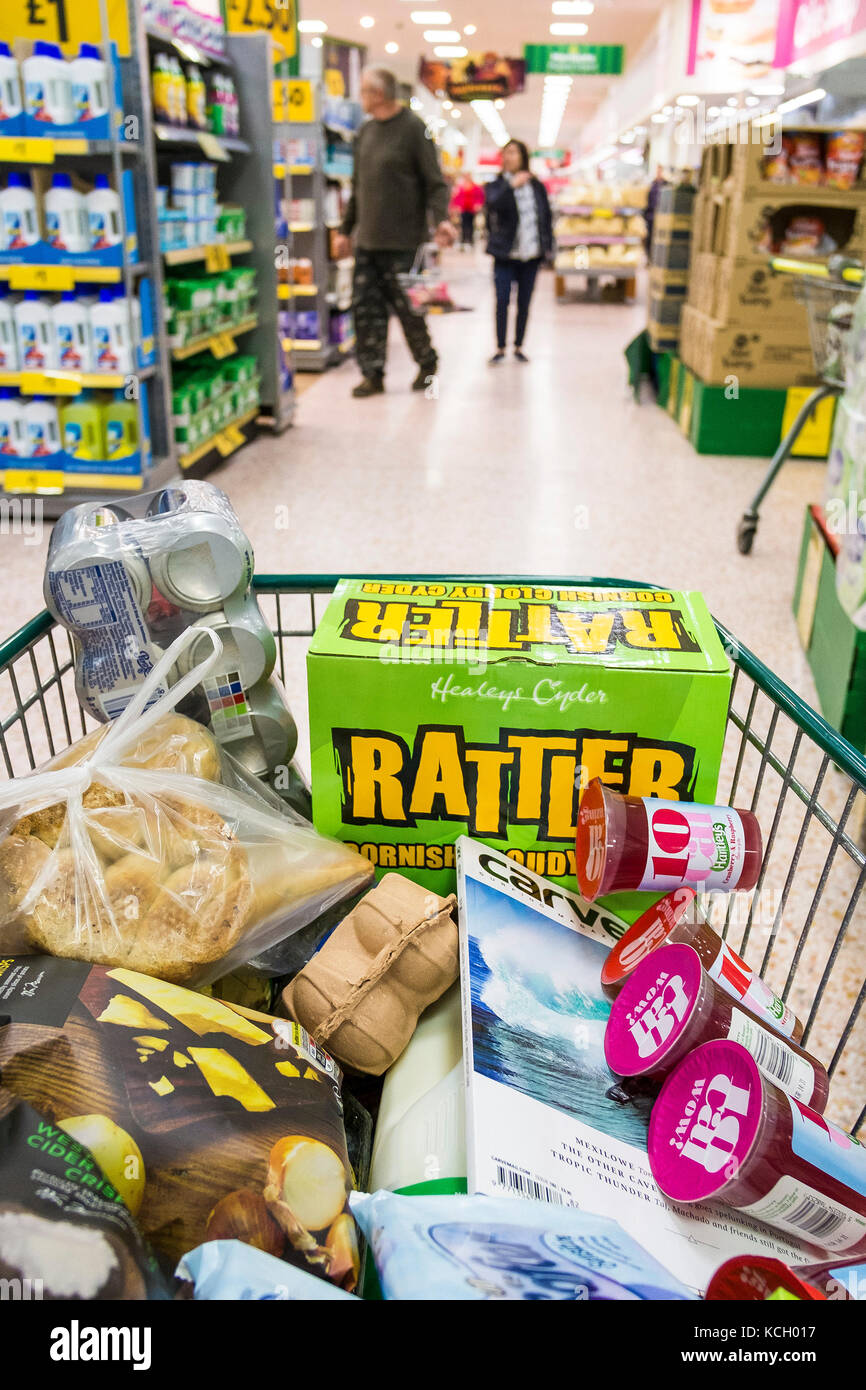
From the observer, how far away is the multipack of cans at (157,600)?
1107 millimetres

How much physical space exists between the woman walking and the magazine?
24.1ft

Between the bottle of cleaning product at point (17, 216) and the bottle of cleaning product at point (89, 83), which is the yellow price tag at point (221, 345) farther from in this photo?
the bottle of cleaning product at point (89, 83)

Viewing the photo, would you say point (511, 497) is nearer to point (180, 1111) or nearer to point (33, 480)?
point (33, 480)

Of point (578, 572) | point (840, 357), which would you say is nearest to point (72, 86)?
point (578, 572)

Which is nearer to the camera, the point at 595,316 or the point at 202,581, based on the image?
the point at 202,581

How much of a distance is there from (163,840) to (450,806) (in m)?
0.33

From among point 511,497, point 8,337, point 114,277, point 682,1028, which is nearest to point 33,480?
point 8,337

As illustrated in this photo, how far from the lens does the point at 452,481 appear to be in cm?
461

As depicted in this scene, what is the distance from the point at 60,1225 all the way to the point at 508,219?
8.01m

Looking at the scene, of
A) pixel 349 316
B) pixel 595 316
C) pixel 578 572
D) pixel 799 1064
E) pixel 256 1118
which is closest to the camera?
pixel 256 1118

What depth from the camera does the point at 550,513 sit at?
13.7ft

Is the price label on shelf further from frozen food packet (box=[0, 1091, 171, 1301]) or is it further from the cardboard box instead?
frozen food packet (box=[0, 1091, 171, 1301])

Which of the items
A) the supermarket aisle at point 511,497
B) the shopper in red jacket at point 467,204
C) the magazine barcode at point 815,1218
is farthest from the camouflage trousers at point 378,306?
the shopper in red jacket at point 467,204
